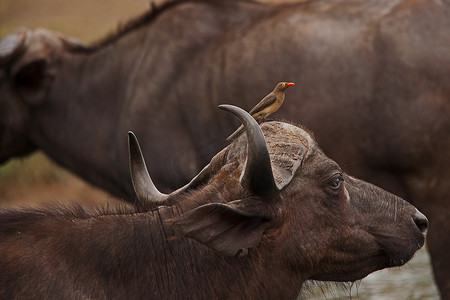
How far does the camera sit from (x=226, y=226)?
184 inches

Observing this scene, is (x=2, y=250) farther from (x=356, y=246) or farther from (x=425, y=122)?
(x=425, y=122)

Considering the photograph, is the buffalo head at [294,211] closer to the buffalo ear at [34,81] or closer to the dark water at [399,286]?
the dark water at [399,286]

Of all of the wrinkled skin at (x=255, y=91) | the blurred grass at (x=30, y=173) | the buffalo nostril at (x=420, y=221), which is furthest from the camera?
the blurred grass at (x=30, y=173)

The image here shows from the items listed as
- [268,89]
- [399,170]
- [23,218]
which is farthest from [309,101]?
[23,218]

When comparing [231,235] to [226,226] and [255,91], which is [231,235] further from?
[255,91]

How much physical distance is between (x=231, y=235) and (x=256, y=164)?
44 centimetres

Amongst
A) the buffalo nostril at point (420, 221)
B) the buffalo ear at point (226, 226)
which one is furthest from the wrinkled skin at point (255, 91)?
the buffalo ear at point (226, 226)

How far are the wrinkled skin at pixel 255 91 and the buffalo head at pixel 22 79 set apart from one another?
0.02 metres

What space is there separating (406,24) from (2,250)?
15.6 ft

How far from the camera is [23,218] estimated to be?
4.84 m

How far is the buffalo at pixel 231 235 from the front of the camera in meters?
4.59

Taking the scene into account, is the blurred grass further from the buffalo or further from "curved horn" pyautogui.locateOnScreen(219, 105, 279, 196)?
"curved horn" pyautogui.locateOnScreen(219, 105, 279, 196)

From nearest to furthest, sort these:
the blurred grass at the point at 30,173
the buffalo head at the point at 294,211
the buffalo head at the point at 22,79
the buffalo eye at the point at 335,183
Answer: the buffalo head at the point at 294,211 → the buffalo eye at the point at 335,183 → the buffalo head at the point at 22,79 → the blurred grass at the point at 30,173

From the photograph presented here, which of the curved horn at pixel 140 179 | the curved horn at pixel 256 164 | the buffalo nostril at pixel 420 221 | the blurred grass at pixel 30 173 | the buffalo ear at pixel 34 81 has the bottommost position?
the blurred grass at pixel 30 173
